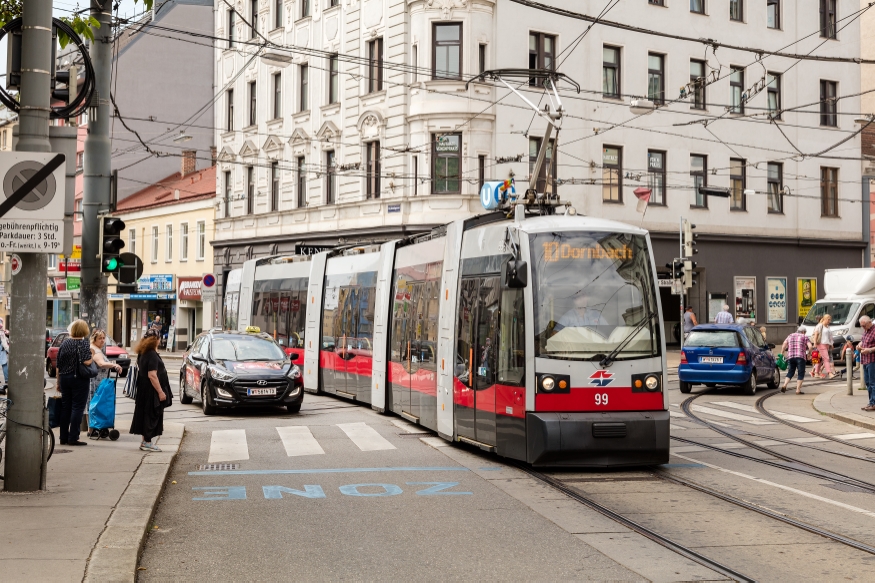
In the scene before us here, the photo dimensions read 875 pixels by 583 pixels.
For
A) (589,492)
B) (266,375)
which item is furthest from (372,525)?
(266,375)

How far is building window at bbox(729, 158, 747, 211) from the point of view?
42.1 metres

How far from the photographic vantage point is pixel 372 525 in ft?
30.2

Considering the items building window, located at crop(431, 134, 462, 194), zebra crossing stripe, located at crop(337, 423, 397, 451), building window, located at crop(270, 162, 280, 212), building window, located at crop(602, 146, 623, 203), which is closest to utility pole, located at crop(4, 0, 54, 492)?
zebra crossing stripe, located at crop(337, 423, 397, 451)

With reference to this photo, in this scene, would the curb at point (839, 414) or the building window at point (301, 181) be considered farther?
the building window at point (301, 181)

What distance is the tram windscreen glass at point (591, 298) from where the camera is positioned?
12.4 m

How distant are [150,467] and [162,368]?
2.37m

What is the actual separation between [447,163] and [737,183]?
12.8 metres

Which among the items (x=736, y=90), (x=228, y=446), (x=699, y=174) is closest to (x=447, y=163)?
(x=699, y=174)

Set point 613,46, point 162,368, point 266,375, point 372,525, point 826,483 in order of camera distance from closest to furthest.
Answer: point 372,525, point 826,483, point 162,368, point 266,375, point 613,46

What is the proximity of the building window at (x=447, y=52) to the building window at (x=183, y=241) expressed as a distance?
20.5 m

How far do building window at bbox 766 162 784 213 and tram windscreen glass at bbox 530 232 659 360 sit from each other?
32.7m

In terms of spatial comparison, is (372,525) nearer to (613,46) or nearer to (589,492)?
(589,492)

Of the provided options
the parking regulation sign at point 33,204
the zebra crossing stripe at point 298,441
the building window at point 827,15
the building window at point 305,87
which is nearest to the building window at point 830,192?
the building window at point 827,15

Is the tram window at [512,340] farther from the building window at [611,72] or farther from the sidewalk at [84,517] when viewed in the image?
the building window at [611,72]
